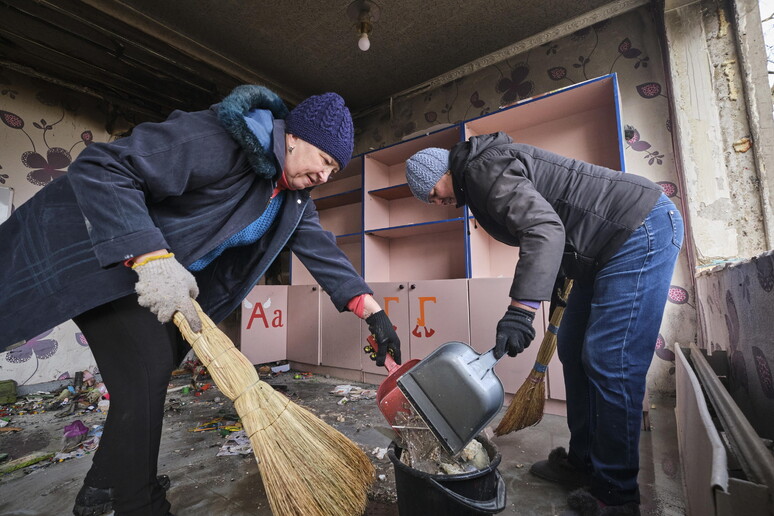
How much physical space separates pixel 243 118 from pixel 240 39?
243 centimetres

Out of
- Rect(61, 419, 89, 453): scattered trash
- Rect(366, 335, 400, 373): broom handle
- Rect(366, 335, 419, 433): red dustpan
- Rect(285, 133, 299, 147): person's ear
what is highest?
Rect(285, 133, 299, 147): person's ear

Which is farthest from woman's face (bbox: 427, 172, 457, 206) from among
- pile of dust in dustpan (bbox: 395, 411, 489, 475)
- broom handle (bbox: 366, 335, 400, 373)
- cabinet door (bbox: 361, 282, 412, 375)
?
cabinet door (bbox: 361, 282, 412, 375)

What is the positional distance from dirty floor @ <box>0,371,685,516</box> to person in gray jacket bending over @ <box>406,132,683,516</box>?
0.27 meters

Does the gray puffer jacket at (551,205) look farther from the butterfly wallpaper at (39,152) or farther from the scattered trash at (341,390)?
the butterfly wallpaper at (39,152)

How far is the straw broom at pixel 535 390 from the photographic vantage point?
1.52 metres

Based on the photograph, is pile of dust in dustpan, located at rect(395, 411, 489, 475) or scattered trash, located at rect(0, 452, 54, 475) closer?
pile of dust in dustpan, located at rect(395, 411, 489, 475)

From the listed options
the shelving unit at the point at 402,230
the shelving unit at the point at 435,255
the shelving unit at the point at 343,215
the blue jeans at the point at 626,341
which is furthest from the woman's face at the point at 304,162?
the shelving unit at the point at 343,215

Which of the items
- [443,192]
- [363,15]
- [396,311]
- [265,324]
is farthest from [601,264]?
[265,324]

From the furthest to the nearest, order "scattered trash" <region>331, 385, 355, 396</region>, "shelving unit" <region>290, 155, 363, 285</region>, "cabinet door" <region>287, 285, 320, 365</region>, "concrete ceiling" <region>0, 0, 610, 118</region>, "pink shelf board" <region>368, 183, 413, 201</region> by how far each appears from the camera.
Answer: "shelving unit" <region>290, 155, 363, 285</region>
"cabinet door" <region>287, 285, 320, 365</region>
"pink shelf board" <region>368, 183, 413, 201</region>
"scattered trash" <region>331, 385, 355, 396</region>
"concrete ceiling" <region>0, 0, 610, 118</region>

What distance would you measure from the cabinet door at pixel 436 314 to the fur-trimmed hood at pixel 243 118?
1568 millimetres

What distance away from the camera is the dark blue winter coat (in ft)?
2.65

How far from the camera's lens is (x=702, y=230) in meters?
1.92

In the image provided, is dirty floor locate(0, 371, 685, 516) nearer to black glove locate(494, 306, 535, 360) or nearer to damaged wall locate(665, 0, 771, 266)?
black glove locate(494, 306, 535, 360)

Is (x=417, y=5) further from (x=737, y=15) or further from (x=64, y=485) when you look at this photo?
(x=64, y=485)
